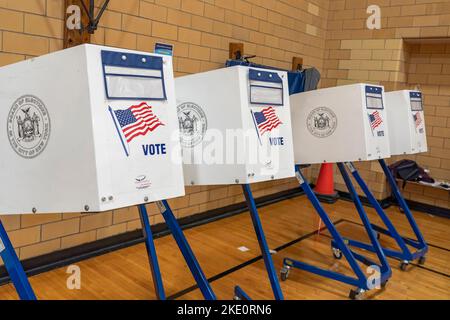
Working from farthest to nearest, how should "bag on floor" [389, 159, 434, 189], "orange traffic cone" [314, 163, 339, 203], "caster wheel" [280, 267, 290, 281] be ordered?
"orange traffic cone" [314, 163, 339, 203]
"bag on floor" [389, 159, 434, 189]
"caster wheel" [280, 267, 290, 281]

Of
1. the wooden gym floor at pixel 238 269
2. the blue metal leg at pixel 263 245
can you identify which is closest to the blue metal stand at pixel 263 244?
the blue metal leg at pixel 263 245

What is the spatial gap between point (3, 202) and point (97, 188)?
20.1 inches

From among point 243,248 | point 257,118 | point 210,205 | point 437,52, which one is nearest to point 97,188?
point 257,118

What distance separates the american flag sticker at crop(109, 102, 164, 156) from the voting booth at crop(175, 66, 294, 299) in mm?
473

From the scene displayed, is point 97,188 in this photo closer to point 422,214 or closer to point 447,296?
point 447,296

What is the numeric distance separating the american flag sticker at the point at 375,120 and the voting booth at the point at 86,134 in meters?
1.57

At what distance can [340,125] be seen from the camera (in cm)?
252

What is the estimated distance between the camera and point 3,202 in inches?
57.2

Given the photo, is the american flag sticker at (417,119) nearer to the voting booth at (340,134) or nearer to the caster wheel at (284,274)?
the voting booth at (340,134)

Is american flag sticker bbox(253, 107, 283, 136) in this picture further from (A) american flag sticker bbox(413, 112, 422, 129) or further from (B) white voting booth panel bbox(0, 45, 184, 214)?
(A) american flag sticker bbox(413, 112, 422, 129)

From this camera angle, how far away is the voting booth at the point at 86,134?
120cm

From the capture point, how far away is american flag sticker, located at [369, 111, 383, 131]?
2.54 m

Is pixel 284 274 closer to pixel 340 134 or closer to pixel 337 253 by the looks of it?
pixel 337 253

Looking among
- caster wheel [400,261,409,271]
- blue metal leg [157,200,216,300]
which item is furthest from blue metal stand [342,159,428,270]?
blue metal leg [157,200,216,300]
